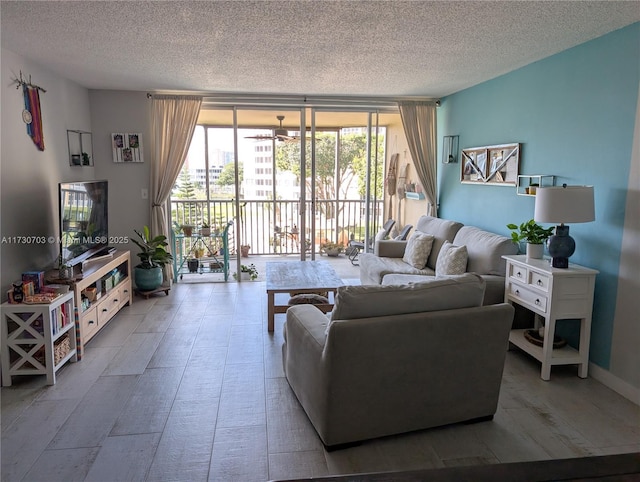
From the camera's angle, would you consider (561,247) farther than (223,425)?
Yes

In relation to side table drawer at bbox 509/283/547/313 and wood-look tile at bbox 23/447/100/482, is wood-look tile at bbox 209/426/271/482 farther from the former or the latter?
side table drawer at bbox 509/283/547/313

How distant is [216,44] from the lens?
10.7 feet

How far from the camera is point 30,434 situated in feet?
7.79

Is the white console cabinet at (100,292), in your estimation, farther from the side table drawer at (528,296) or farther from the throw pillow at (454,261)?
the side table drawer at (528,296)

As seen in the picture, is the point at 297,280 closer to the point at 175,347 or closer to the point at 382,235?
the point at 175,347

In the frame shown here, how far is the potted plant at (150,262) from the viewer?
5.00m

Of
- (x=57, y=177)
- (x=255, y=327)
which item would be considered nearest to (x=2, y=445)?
(x=255, y=327)

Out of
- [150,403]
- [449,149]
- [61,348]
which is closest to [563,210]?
[449,149]

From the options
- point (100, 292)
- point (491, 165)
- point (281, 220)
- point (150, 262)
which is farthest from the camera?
point (281, 220)

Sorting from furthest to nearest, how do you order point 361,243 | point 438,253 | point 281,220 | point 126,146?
point 281,220, point 361,243, point 126,146, point 438,253

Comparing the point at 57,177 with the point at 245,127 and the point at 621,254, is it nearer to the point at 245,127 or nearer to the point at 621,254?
the point at 245,127

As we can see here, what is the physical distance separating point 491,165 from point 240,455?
3705 mm

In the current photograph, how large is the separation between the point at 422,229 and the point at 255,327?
97.5 inches

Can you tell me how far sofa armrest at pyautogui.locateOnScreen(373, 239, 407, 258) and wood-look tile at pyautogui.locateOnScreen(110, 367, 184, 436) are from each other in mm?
2872
